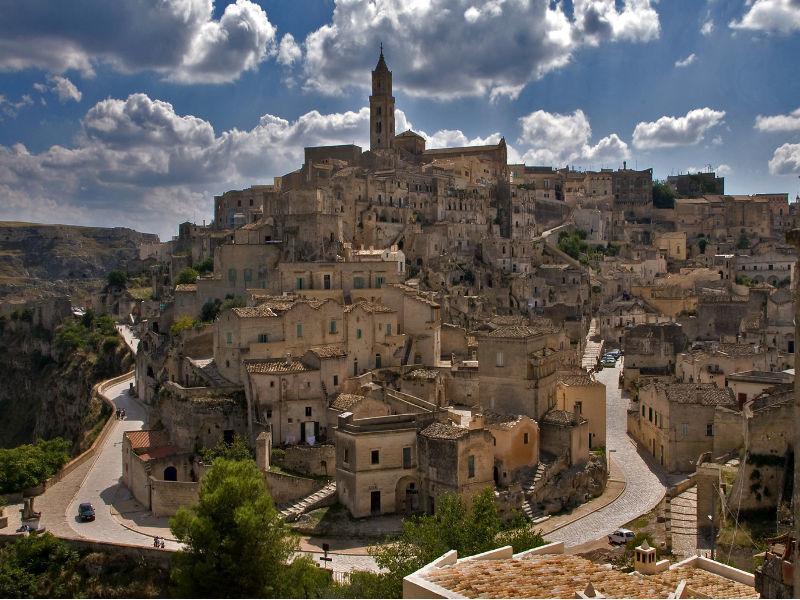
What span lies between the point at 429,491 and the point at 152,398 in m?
20.6

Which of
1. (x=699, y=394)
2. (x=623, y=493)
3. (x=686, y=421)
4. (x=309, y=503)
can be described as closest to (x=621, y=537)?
(x=623, y=493)

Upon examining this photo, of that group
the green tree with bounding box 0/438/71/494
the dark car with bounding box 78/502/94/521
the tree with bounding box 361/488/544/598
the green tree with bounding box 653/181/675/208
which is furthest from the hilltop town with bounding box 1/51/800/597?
the green tree with bounding box 653/181/675/208

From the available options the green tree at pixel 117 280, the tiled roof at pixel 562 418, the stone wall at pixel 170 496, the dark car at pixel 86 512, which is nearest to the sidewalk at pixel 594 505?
the tiled roof at pixel 562 418

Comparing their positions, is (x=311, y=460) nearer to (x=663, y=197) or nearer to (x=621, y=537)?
(x=621, y=537)

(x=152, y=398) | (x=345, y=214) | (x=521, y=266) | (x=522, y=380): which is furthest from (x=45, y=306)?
(x=522, y=380)

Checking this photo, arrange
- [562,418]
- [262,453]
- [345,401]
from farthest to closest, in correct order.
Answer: [345,401], [562,418], [262,453]

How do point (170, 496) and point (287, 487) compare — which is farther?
point (287, 487)

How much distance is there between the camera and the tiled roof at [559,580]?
48.1 feet

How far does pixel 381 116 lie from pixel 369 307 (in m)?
59.1

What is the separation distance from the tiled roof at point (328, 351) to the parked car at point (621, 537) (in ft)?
49.5

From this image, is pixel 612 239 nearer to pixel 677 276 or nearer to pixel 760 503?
pixel 677 276

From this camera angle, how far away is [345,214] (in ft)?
224

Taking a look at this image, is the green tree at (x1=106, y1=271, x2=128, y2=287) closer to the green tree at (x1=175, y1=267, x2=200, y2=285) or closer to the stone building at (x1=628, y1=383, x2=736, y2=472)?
the green tree at (x1=175, y1=267, x2=200, y2=285)

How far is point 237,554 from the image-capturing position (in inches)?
1009
